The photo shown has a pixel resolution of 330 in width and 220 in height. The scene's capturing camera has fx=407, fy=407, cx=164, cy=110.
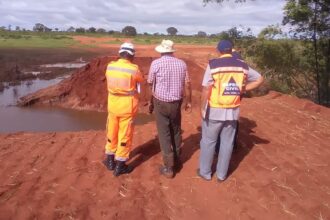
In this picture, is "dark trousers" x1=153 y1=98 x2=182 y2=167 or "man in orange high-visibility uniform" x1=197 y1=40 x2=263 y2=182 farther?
"dark trousers" x1=153 y1=98 x2=182 y2=167

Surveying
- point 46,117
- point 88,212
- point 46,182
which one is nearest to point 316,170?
point 88,212

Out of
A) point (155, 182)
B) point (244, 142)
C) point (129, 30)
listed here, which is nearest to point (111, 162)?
point (155, 182)

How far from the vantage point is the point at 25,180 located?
5879 mm

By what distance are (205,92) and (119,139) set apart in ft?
4.77

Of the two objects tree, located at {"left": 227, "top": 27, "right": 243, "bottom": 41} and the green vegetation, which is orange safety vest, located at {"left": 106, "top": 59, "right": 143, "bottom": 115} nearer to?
tree, located at {"left": 227, "top": 27, "right": 243, "bottom": 41}

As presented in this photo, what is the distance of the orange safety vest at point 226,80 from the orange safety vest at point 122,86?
1.13 m

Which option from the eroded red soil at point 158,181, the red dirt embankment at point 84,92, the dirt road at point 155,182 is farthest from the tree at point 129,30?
the dirt road at point 155,182

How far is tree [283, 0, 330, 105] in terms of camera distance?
14.7 metres

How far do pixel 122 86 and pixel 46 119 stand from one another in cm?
897

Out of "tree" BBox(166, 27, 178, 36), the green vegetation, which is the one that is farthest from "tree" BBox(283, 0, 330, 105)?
"tree" BBox(166, 27, 178, 36)

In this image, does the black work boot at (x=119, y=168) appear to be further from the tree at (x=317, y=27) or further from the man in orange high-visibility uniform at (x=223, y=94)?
the tree at (x=317, y=27)

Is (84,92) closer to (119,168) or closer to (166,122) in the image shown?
(119,168)

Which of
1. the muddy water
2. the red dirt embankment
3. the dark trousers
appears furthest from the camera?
the red dirt embankment

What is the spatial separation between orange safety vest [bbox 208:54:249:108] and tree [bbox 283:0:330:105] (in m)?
10.1
